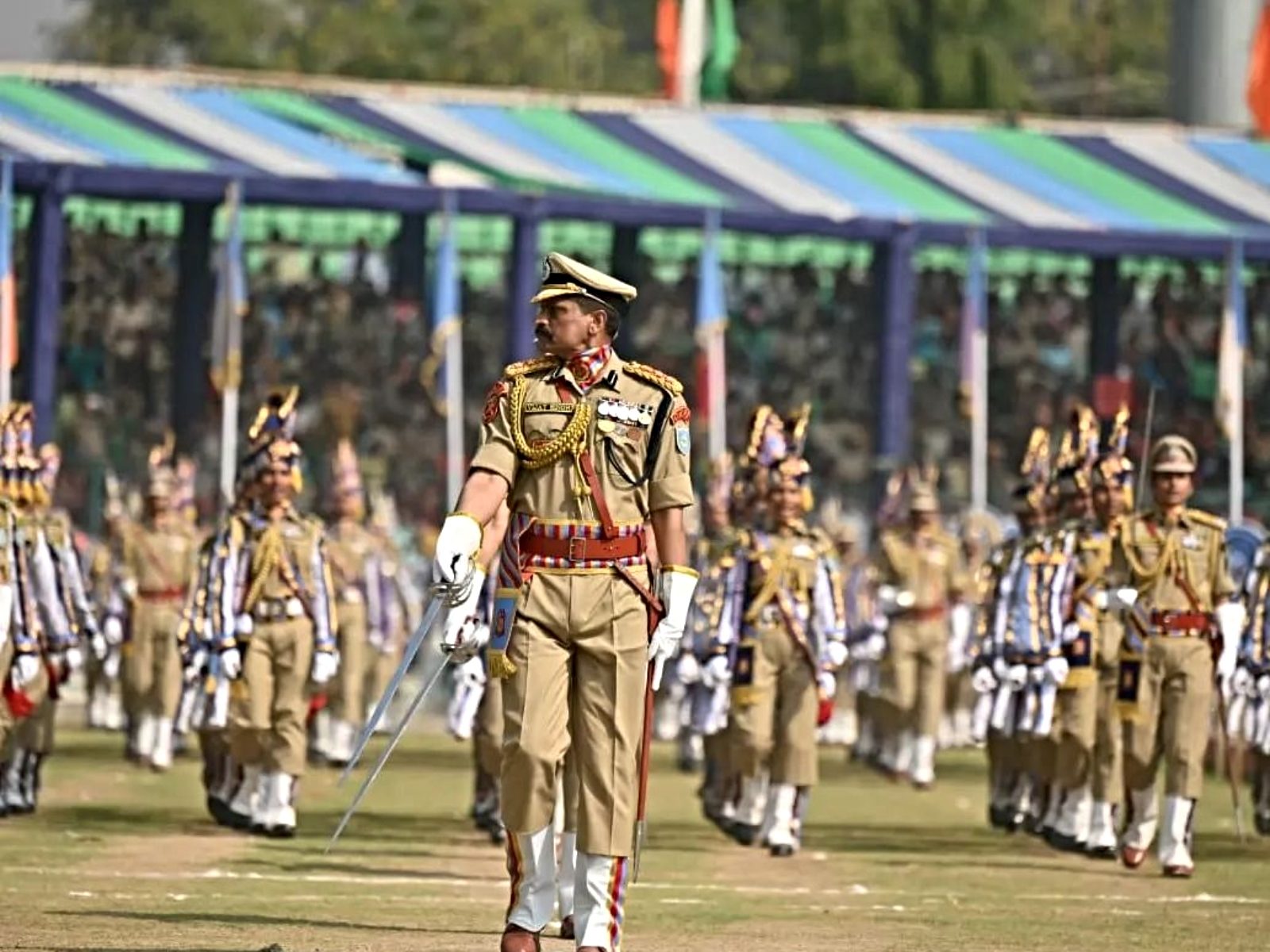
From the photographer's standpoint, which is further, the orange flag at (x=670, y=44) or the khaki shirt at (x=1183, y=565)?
the orange flag at (x=670, y=44)

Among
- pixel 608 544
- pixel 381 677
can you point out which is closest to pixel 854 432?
pixel 381 677

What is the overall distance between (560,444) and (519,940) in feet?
5.79

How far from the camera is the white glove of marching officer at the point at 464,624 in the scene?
13.5 meters

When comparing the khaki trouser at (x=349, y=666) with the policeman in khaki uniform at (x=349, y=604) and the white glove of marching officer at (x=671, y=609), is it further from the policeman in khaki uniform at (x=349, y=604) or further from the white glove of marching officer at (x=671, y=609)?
the white glove of marching officer at (x=671, y=609)

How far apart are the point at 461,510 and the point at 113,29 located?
214 ft

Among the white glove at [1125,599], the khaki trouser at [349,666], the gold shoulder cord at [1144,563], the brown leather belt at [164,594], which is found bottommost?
the khaki trouser at [349,666]

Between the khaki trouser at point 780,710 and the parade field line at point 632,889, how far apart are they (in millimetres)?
555

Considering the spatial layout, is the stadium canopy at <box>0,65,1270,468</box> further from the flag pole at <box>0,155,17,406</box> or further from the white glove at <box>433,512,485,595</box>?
the white glove at <box>433,512,485,595</box>

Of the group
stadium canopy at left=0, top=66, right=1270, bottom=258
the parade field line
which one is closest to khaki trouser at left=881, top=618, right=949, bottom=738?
the parade field line

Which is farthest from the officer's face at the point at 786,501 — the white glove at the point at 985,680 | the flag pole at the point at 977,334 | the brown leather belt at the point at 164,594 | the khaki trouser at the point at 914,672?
the flag pole at the point at 977,334

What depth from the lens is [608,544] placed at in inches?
541

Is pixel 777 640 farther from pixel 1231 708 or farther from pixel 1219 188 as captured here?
pixel 1219 188

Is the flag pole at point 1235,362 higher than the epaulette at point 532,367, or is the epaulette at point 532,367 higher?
the epaulette at point 532,367

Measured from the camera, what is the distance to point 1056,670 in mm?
21266
